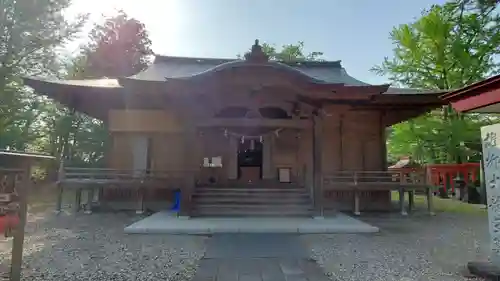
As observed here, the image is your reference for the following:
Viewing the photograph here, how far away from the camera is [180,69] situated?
13.4 metres

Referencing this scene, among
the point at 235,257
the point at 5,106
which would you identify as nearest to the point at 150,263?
the point at 235,257

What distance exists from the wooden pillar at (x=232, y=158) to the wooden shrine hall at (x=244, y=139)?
0.04 m

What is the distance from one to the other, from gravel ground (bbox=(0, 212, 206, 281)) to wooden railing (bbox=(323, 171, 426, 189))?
4.63m

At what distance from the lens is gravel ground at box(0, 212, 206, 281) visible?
3.74m

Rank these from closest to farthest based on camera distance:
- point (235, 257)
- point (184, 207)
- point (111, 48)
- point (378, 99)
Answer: point (235, 257) < point (184, 207) < point (378, 99) < point (111, 48)

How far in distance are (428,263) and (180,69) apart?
11.8 m

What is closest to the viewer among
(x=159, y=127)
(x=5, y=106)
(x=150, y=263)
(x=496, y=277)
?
(x=496, y=277)

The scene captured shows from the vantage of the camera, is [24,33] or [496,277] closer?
[496,277]

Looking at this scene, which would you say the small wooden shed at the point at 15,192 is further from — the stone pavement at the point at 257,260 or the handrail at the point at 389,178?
the handrail at the point at 389,178

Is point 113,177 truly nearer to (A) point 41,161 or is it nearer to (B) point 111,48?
(A) point 41,161

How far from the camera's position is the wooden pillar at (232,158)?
1084 centimetres

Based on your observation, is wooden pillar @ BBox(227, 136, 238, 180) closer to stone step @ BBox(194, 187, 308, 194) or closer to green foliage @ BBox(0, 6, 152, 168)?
stone step @ BBox(194, 187, 308, 194)

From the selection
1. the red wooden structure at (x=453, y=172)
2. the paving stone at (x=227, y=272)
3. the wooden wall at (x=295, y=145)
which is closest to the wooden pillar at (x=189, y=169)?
the wooden wall at (x=295, y=145)

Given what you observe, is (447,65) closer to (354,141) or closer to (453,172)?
(453,172)
